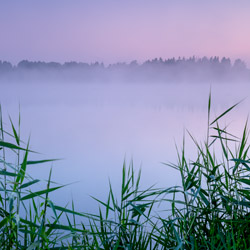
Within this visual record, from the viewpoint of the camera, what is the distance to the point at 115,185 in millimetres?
7762

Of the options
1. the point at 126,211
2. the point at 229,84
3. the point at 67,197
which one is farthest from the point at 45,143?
the point at 229,84

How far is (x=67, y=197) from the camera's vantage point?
6680mm

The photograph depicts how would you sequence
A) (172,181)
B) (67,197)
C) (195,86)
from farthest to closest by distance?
(195,86), (172,181), (67,197)

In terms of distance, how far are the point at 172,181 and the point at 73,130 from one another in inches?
461

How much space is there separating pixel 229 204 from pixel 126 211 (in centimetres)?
51

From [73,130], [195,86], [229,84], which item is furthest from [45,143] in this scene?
[229,84]

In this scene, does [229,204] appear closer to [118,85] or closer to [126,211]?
[126,211]

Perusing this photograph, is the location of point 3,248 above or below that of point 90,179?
above

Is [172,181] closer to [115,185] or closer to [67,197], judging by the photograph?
[115,185]

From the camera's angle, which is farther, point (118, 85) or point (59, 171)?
point (118, 85)

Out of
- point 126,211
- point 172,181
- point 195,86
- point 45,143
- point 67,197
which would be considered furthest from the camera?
point 195,86

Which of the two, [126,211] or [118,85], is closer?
[126,211]

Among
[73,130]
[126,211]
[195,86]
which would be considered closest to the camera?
[126,211]

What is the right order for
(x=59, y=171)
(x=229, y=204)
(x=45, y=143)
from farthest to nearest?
(x=45, y=143), (x=59, y=171), (x=229, y=204)
